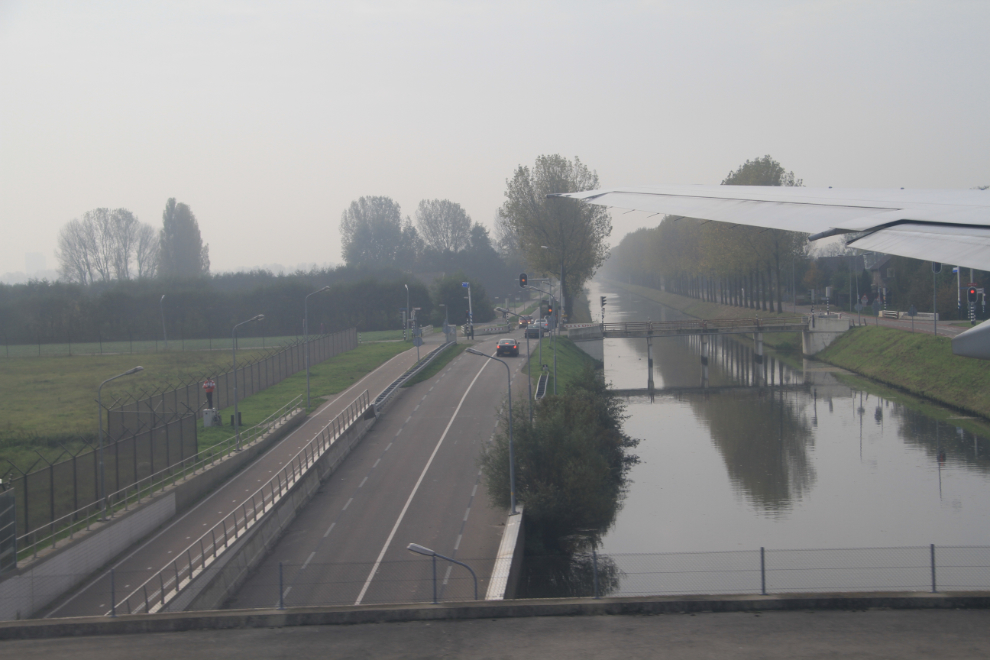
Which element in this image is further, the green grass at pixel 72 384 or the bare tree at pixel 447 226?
the bare tree at pixel 447 226

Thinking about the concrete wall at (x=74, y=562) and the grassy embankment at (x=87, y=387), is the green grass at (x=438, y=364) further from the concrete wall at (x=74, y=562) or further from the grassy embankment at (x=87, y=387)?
the concrete wall at (x=74, y=562)

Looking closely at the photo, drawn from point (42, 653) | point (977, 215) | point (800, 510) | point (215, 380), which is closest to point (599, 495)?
point (800, 510)

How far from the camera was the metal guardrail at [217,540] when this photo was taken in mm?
16688

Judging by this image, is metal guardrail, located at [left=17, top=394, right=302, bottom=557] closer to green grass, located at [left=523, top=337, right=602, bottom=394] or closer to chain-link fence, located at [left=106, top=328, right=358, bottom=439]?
chain-link fence, located at [left=106, top=328, right=358, bottom=439]

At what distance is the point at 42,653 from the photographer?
10.5 meters

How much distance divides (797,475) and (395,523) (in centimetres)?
1707

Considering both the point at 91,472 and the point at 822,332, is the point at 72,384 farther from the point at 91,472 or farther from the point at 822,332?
the point at 822,332

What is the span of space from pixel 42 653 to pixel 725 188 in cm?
1220

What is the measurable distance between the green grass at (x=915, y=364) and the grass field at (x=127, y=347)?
45.9 m

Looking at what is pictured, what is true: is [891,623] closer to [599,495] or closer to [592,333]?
[599,495]

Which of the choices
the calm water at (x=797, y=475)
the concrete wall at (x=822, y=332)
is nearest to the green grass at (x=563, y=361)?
the calm water at (x=797, y=475)

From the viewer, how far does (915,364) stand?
5031 cm

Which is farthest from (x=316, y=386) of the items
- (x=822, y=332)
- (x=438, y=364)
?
(x=822, y=332)

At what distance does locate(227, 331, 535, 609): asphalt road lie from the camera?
18.6m
